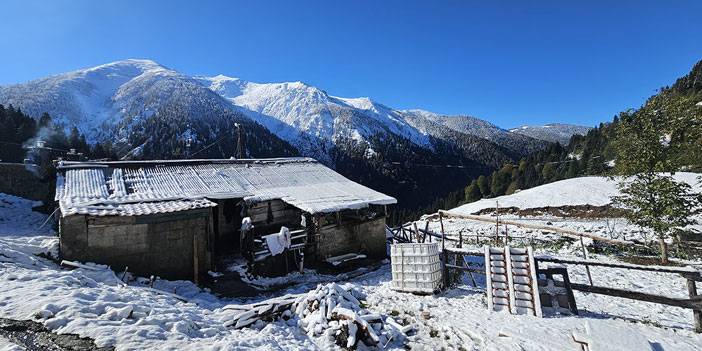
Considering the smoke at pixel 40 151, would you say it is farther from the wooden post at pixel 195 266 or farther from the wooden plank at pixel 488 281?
the wooden plank at pixel 488 281

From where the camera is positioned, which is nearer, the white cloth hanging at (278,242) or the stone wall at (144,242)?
the stone wall at (144,242)

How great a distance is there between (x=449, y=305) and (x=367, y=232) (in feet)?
28.7

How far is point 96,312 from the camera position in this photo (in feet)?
25.0

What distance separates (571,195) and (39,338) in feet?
165

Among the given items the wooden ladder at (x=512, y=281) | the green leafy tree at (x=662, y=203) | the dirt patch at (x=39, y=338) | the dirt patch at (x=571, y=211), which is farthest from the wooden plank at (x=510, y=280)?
the dirt patch at (x=571, y=211)

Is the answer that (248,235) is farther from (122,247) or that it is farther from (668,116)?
(668,116)

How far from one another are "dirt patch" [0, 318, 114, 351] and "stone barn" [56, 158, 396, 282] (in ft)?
21.6

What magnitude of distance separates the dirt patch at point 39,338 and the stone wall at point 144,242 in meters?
6.39

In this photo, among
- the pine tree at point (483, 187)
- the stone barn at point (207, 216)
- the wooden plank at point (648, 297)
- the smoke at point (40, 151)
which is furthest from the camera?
the pine tree at point (483, 187)

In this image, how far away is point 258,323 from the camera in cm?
914

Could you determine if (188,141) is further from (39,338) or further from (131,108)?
(39,338)

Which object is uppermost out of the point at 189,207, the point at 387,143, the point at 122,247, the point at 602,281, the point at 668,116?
the point at 387,143

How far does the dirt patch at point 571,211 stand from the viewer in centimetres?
3641

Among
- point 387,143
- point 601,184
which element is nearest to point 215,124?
point 387,143
